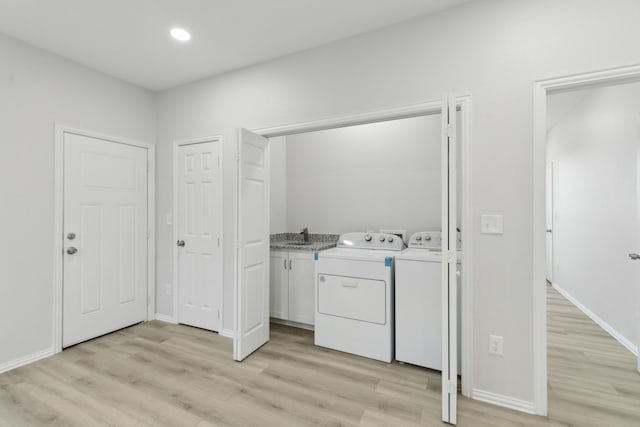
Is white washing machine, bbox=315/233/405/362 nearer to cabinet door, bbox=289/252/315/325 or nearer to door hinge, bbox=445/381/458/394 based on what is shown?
cabinet door, bbox=289/252/315/325

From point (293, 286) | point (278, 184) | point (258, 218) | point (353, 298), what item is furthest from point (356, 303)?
point (278, 184)

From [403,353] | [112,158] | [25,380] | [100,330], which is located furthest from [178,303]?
[403,353]

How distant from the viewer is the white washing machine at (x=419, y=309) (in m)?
2.30

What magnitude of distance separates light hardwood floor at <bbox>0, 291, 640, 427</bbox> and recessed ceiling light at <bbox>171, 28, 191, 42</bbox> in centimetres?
268

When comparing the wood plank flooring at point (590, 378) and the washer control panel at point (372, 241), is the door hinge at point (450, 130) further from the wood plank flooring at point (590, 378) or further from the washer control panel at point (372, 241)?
the wood plank flooring at point (590, 378)

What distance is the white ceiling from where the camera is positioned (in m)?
2.06

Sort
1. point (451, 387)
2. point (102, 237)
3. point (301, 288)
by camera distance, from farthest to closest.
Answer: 1. point (301, 288)
2. point (102, 237)
3. point (451, 387)

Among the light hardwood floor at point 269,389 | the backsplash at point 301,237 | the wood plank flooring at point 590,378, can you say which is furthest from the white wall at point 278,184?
the wood plank flooring at point 590,378

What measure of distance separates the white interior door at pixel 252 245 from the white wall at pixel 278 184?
105 cm

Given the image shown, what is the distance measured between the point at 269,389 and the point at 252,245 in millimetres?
1150

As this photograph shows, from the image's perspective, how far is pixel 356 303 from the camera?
261cm

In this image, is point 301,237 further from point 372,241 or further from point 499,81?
point 499,81

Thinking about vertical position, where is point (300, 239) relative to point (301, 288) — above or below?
above

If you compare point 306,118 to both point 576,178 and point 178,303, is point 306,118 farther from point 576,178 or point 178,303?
point 576,178
